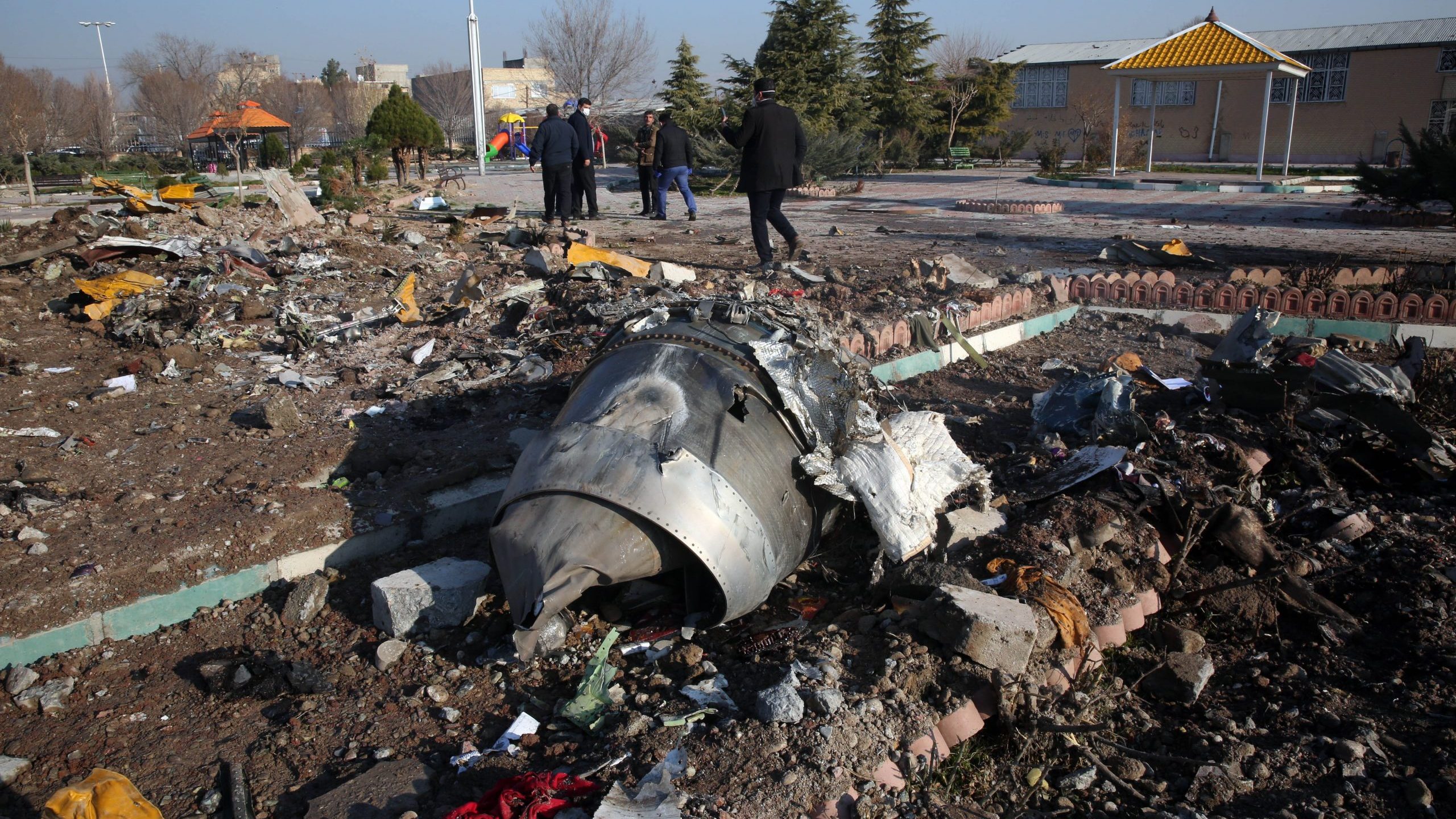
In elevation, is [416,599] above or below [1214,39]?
below

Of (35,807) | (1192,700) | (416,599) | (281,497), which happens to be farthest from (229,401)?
(1192,700)

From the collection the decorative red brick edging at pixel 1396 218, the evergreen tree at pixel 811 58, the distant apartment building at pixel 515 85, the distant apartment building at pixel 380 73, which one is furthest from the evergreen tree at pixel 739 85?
A: the distant apartment building at pixel 380 73

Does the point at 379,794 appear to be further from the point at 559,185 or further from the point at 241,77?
the point at 241,77

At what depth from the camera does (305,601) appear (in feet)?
12.5

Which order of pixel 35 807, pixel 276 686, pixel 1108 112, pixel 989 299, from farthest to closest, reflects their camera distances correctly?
pixel 1108 112 → pixel 989 299 → pixel 276 686 → pixel 35 807

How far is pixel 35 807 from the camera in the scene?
8.94 feet

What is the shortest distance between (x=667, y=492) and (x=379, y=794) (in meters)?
1.30

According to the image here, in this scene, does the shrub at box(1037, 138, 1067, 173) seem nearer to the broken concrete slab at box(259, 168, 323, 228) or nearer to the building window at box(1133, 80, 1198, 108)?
the building window at box(1133, 80, 1198, 108)

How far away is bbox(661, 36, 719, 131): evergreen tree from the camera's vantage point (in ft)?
73.2

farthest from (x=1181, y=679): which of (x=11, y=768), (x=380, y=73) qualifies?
(x=380, y=73)

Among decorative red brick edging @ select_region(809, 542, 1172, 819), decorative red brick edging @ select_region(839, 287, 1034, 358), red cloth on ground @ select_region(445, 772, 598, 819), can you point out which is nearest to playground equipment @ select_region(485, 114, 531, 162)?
decorative red brick edging @ select_region(839, 287, 1034, 358)

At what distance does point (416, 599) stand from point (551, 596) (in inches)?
33.4

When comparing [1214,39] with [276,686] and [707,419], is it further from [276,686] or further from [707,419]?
[276,686]

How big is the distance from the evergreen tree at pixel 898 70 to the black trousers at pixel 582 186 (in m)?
16.7
